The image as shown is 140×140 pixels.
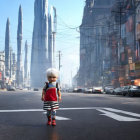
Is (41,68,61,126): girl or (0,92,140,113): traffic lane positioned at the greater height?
(41,68,61,126): girl

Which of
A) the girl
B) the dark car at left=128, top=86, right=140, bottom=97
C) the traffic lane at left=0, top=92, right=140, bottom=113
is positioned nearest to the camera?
the girl

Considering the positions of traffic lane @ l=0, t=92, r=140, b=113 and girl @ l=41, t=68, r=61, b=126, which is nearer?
girl @ l=41, t=68, r=61, b=126

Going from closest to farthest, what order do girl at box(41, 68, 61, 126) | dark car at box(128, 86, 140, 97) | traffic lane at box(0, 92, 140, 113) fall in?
girl at box(41, 68, 61, 126)
traffic lane at box(0, 92, 140, 113)
dark car at box(128, 86, 140, 97)

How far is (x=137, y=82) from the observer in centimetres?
6312

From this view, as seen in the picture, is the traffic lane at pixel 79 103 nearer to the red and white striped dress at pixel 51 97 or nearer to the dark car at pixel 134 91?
the red and white striped dress at pixel 51 97

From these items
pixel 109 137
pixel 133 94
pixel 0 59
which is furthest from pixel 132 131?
pixel 0 59

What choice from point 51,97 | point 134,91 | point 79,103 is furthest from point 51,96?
point 134,91

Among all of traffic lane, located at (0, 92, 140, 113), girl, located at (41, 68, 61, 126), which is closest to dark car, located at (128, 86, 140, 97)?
traffic lane, located at (0, 92, 140, 113)

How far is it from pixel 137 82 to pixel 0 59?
3705 inches

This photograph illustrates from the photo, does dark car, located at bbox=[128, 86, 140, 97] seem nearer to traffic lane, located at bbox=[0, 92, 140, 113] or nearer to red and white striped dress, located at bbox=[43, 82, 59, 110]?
traffic lane, located at bbox=[0, 92, 140, 113]

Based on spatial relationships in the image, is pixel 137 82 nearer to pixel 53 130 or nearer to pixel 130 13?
pixel 130 13

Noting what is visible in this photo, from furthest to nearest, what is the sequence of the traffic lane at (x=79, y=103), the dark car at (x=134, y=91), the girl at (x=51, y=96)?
the dark car at (x=134, y=91) < the traffic lane at (x=79, y=103) < the girl at (x=51, y=96)

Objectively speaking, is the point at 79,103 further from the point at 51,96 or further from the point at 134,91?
the point at 134,91

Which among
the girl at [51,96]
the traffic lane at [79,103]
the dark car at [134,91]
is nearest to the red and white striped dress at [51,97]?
the girl at [51,96]
